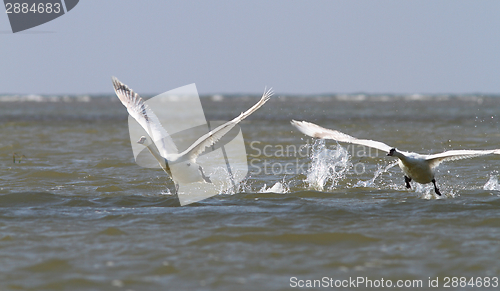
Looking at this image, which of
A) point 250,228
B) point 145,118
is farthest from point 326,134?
point 145,118

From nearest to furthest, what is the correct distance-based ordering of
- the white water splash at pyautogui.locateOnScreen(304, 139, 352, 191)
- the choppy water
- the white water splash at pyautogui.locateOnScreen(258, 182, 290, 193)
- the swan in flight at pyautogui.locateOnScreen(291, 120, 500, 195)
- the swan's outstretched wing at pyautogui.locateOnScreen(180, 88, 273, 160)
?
the choppy water < the swan's outstretched wing at pyautogui.locateOnScreen(180, 88, 273, 160) < the swan in flight at pyautogui.locateOnScreen(291, 120, 500, 195) < the white water splash at pyautogui.locateOnScreen(258, 182, 290, 193) < the white water splash at pyautogui.locateOnScreen(304, 139, 352, 191)

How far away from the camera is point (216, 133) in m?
10.6

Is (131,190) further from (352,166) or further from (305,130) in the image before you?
(352,166)

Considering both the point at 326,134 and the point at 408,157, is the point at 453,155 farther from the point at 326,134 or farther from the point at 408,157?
the point at 326,134

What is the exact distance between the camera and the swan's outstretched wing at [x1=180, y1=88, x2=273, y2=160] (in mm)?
9930

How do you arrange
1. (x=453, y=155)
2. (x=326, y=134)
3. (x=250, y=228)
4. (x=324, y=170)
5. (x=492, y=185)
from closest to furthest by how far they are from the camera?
(x=250, y=228) → (x=453, y=155) → (x=326, y=134) → (x=492, y=185) → (x=324, y=170)

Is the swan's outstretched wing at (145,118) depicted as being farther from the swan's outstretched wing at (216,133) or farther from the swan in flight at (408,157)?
the swan in flight at (408,157)

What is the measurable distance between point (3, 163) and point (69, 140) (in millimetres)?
7357

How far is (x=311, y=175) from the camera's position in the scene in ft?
41.8

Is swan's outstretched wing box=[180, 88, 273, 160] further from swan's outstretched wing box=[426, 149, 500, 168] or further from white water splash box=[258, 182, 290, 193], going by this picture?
swan's outstretched wing box=[426, 149, 500, 168]

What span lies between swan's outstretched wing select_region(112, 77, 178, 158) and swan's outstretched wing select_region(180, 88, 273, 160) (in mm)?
484

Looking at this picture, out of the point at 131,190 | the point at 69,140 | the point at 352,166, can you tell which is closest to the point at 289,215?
the point at 131,190

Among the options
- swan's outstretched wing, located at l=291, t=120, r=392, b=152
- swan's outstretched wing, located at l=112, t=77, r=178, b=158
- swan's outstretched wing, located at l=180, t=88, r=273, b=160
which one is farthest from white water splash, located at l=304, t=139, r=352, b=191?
swan's outstretched wing, located at l=112, t=77, r=178, b=158

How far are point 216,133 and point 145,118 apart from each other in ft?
6.78
